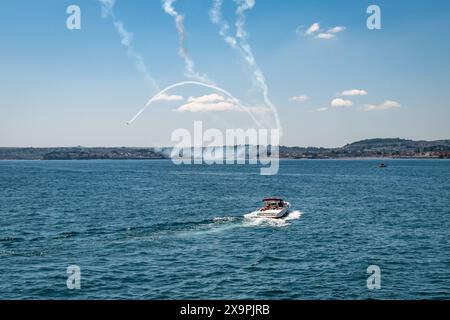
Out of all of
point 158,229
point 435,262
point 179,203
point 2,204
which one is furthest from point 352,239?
point 2,204

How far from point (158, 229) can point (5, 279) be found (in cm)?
2793

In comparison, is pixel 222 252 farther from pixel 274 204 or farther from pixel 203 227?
pixel 274 204

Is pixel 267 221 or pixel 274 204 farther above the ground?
pixel 274 204

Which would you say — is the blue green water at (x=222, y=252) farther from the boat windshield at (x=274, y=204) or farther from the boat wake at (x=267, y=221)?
the boat windshield at (x=274, y=204)

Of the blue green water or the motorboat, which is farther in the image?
the motorboat

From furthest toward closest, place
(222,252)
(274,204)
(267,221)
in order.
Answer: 1. (274,204)
2. (267,221)
3. (222,252)

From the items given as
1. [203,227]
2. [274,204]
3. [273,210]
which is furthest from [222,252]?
[274,204]

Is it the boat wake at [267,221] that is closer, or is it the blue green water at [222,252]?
the blue green water at [222,252]

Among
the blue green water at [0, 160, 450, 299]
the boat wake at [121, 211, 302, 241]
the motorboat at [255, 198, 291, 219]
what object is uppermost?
the motorboat at [255, 198, 291, 219]

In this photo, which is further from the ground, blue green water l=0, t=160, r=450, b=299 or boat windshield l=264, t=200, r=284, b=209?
boat windshield l=264, t=200, r=284, b=209

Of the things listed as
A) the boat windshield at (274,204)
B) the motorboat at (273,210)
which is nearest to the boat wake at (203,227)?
the motorboat at (273,210)

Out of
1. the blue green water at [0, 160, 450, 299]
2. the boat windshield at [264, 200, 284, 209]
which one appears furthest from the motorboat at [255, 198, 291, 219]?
the blue green water at [0, 160, 450, 299]

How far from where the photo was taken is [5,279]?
131 feet

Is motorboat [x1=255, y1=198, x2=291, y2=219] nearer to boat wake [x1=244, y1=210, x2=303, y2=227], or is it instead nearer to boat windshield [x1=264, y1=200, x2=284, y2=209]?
boat windshield [x1=264, y1=200, x2=284, y2=209]
